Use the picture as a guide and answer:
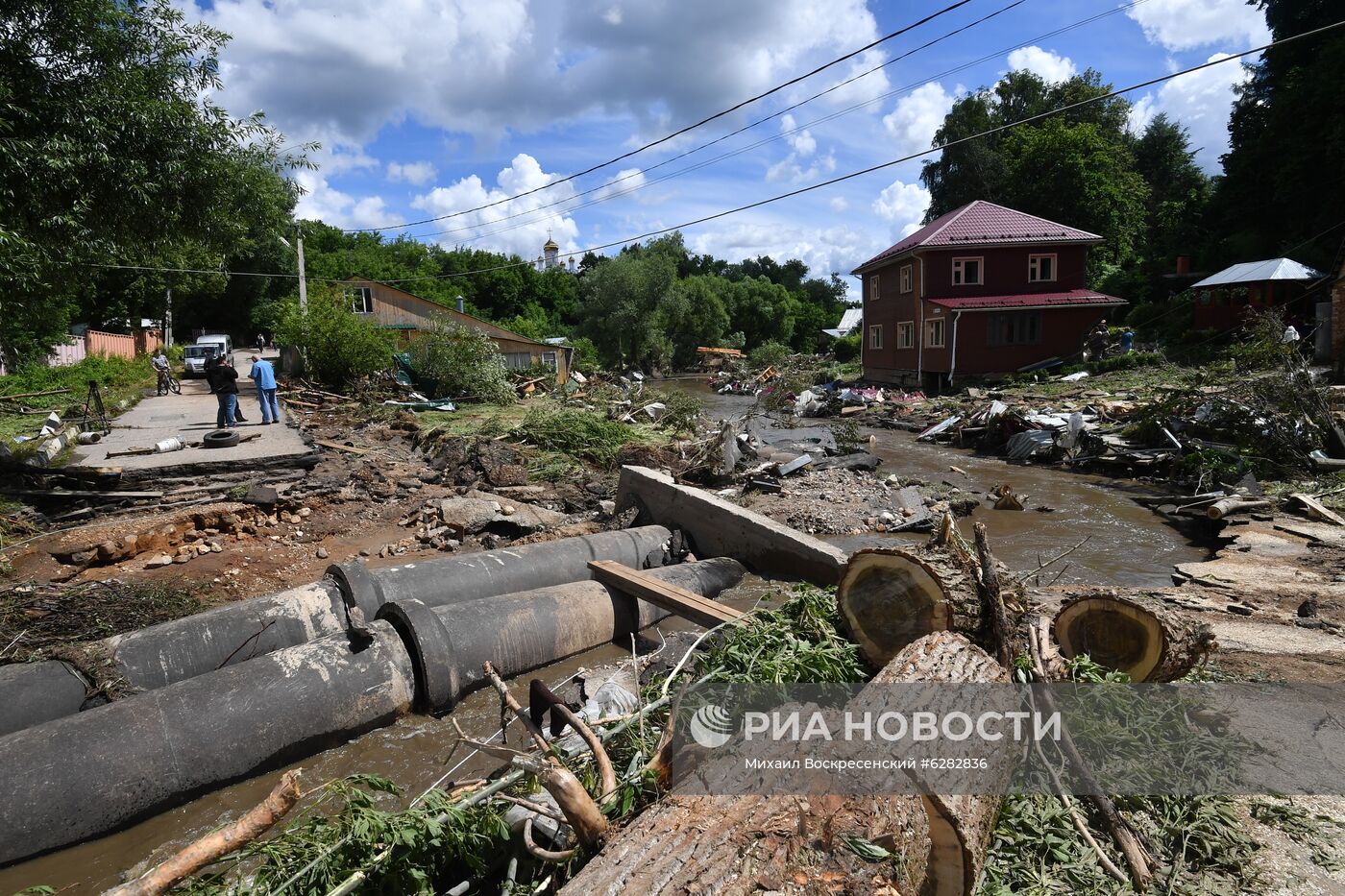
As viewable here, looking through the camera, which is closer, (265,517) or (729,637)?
(729,637)

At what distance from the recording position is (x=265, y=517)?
9.72m

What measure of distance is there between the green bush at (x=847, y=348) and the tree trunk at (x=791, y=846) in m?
45.3

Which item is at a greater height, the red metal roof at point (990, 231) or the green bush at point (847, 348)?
the red metal roof at point (990, 231)

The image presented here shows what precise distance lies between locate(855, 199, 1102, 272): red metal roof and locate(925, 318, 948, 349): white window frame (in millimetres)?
2888

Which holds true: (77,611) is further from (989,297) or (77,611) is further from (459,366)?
(989,297)

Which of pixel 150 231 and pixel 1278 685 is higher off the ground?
pixel 150 231

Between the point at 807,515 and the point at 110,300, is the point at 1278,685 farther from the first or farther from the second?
the point at 110,300

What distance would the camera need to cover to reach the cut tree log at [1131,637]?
3.94 m

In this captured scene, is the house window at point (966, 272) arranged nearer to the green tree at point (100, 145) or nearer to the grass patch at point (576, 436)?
the grass patch at point (576, 436)

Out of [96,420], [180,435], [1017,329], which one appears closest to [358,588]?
[180,435]

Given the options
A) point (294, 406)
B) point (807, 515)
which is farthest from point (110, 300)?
point (807, 515)

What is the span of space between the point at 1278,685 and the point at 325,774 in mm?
5909

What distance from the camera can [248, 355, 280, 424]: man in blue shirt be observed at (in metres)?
15.3

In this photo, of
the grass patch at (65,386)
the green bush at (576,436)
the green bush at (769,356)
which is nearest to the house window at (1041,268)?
the green bush at (769,356)
